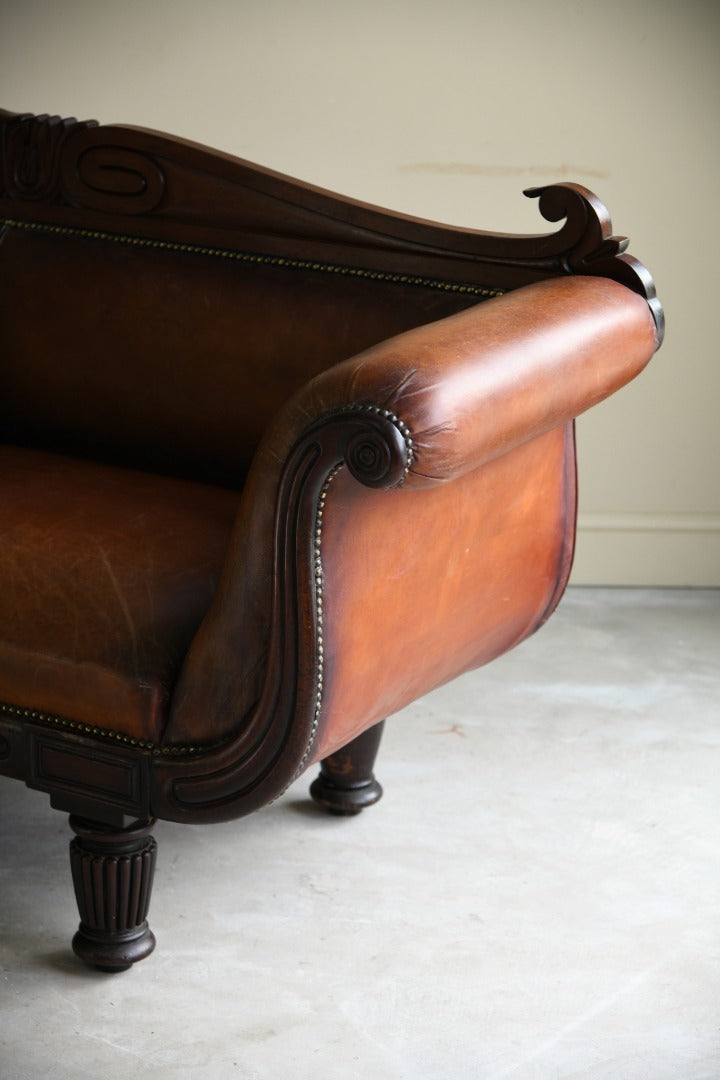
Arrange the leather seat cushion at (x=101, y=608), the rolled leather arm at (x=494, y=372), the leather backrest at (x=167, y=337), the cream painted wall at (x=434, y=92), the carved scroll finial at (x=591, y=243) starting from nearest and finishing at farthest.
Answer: the rolled leather arm at (x=494, y=372) < the leather seat cushion at (x=101, y=608) < the carved scroll finial at (x=591, y=243) < the leather backrest at (x=167, y=337) < the cream painted wall at (x=434, y=92)

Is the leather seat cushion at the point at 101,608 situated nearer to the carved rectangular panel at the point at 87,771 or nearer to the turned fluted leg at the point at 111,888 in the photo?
the carved rectangular panel at the point at 87,771

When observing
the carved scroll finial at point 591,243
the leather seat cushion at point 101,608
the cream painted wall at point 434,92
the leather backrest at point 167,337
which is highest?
the cream painted wall at point 434,92

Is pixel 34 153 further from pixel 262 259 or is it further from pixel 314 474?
pixel 314 474

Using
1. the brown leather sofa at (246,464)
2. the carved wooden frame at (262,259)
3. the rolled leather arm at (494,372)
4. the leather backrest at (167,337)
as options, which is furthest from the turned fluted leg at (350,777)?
the rolled leather arm at (494,372)

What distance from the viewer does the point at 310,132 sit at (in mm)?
2707

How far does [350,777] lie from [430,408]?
852 millimetres

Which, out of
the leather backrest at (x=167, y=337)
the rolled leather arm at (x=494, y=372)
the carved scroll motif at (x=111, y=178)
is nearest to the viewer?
the rolled leather arm at (x=494, y=372)

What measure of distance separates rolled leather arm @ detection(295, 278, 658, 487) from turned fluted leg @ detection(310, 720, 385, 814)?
63 centimetres

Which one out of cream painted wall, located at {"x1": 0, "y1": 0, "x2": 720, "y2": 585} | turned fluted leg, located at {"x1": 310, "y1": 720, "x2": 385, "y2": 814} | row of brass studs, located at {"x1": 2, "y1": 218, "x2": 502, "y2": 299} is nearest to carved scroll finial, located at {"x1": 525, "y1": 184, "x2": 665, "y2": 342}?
row of brass studs, located at {"x1": 2, "y1": 218, "x2": 502, "y2": 299}

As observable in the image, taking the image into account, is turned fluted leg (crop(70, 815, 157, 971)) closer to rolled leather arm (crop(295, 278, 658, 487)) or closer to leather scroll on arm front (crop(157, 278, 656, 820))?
leather scroll on arm front (crop(157, 278, 656, 820))

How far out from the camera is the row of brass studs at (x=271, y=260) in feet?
5.86

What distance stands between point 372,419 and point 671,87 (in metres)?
1.81

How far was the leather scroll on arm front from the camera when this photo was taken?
123 cm

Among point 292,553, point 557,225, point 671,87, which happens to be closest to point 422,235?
point 292,553
